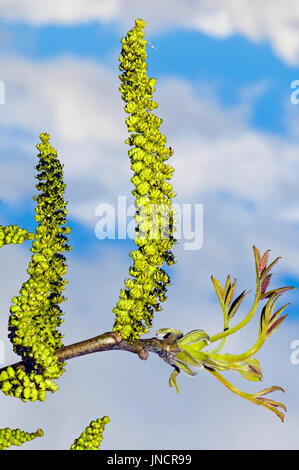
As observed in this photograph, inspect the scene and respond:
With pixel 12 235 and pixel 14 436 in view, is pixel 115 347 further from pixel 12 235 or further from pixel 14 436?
pixel 12 235


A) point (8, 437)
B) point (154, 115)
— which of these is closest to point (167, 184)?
point (154, 115)

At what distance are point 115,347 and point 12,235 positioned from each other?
205cm

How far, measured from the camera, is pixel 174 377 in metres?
9.30

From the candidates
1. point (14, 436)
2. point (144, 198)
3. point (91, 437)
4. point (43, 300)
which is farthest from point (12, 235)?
point (91, 437)

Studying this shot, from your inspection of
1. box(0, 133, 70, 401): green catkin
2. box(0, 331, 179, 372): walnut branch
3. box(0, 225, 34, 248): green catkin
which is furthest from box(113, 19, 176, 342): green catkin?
box(0, 225, 34, 248): green catkin

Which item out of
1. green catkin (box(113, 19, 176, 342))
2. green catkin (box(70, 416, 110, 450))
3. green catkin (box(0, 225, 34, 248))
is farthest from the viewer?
green catkin (box(113, 19, 176, 342))

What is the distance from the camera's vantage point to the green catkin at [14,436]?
859 centimetres

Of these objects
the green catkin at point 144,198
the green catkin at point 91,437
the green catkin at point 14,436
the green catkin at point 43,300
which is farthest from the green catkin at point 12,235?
the green catkin at point 91,437

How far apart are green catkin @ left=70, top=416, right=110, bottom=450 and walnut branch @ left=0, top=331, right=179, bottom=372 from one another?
3.12ft

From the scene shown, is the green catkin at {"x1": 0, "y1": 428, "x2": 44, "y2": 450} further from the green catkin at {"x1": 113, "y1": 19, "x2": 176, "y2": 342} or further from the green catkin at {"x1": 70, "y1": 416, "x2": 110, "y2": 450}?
the green catkin at {"x1": 113, "y1": 19, "x2": 176, "y2": 342}

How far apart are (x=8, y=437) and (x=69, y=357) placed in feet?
4.24

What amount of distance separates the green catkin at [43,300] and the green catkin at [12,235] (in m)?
0.93

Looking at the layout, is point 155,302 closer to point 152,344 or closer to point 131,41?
point 152,344

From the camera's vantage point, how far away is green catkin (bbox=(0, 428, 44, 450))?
859 centimetres
